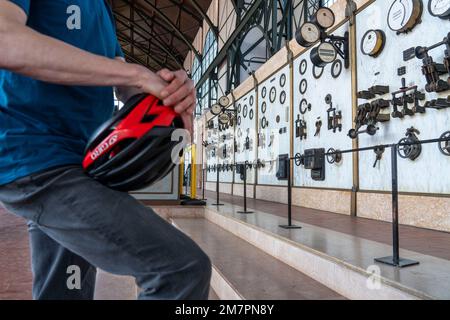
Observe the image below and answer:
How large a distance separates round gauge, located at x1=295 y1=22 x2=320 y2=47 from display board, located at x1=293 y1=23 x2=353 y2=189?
0.40m

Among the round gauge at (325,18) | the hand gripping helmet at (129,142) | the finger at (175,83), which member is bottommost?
the hand gripping helmet at (129,142)

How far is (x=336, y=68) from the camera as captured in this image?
501 cm

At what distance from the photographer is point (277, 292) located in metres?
2.17

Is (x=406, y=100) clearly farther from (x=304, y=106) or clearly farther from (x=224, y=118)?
(x=224, y=118)

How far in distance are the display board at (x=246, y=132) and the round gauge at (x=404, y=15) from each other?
186 inches

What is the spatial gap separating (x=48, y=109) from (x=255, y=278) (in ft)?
6.35

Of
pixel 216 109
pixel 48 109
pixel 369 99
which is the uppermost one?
pixel 216 109

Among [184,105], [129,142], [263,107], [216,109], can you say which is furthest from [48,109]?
[216,109]

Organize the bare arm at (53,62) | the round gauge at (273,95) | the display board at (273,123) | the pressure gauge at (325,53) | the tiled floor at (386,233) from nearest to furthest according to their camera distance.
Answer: the bare arm at (53,62), the tiled floor at (386,233), the pressure gauge at (325,53), the display board at (273,123), the round gauge at (273,95)

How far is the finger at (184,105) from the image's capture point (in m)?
0.83

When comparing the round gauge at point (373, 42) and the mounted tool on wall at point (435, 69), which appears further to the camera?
the round gauge at point (373, 42)

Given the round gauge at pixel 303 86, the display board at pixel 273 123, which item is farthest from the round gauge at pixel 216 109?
the round gauge at pixel 303 86

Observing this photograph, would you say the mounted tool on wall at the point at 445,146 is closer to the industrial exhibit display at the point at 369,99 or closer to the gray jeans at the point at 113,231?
the industrial exhibit display at the point at 369,99

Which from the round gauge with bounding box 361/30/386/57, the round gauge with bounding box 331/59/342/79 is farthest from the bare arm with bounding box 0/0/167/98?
the round gauge with bounding box 331/59/342/79
